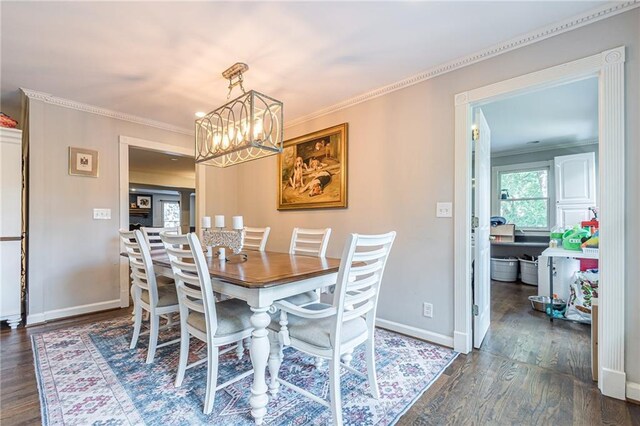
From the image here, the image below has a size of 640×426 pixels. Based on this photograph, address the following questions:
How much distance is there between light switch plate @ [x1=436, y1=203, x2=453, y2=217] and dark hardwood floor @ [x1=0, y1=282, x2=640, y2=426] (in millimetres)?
1104

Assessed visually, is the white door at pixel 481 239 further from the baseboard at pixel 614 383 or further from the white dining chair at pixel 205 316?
the white dining chair at pixel 205 316

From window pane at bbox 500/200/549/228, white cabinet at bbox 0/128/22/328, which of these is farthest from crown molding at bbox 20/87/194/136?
window pane at bbox 500/200/549/228

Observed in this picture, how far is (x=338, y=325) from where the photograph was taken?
141cm

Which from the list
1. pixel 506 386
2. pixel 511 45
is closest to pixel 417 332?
pixel 506 386

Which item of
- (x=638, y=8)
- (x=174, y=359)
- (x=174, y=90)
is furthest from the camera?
(x=174, y=90)

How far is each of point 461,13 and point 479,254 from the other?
1783mm

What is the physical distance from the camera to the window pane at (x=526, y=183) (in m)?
5.05

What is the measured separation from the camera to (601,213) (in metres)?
1.79

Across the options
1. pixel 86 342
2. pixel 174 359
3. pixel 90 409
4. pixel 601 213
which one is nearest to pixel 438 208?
pixel 601 213

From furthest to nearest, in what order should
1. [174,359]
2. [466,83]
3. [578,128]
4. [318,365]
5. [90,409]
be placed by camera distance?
[578,128] → [466,83] → [174,359] → [318,365] → [90,409]

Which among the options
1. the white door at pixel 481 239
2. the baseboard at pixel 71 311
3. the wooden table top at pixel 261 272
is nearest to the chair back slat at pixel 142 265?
the wooden table top at pixel 261 272

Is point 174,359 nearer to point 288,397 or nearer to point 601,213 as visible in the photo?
point 288,397

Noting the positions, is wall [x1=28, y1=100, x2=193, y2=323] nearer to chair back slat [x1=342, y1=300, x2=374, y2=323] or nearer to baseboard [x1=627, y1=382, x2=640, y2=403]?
chair back slat [x1=342, y1=300, x2=374, y2=323]

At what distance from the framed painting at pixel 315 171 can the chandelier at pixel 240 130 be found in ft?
2.84
